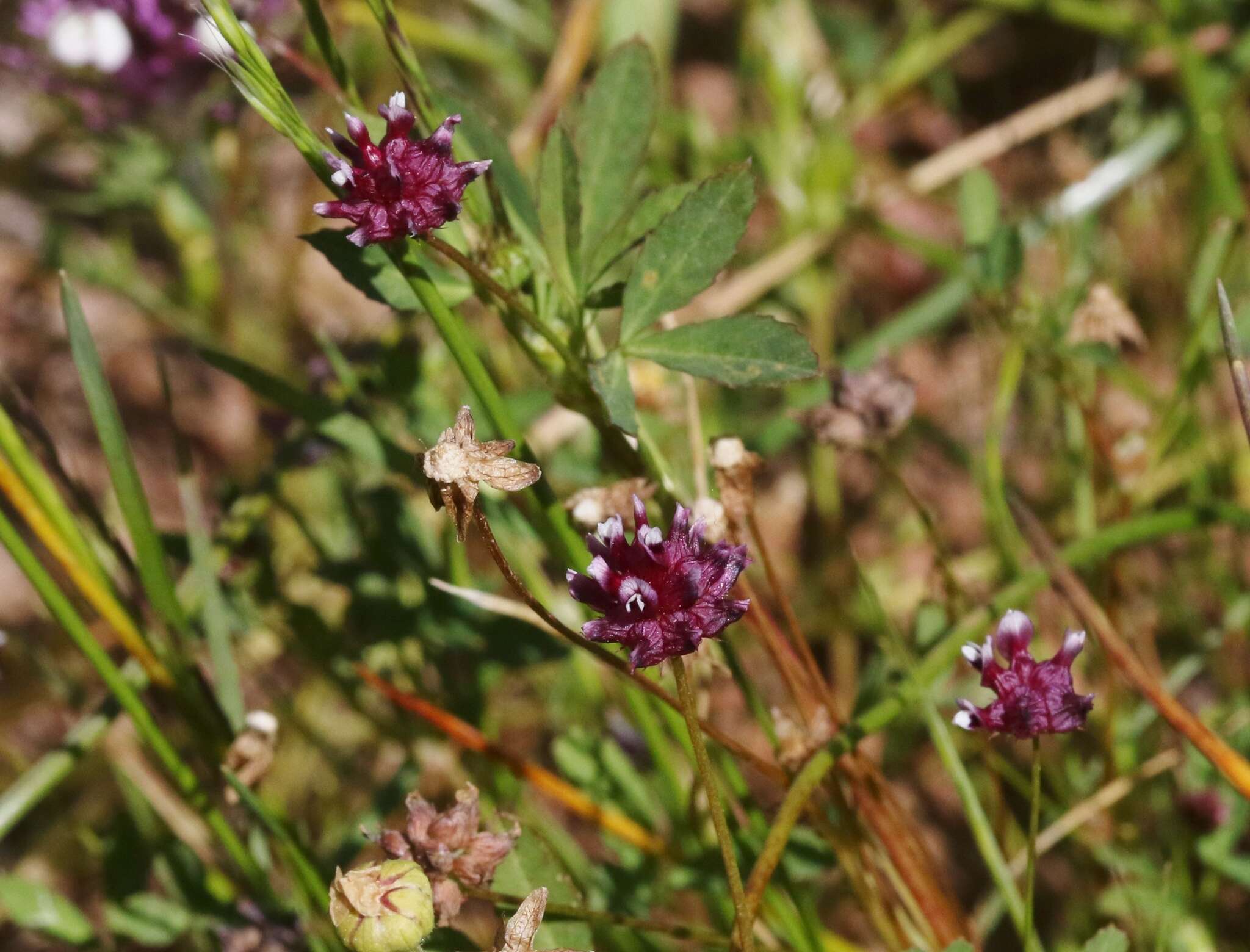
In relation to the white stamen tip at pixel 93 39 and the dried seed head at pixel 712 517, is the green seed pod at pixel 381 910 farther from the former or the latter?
the white stamen tip at pixel 93 39

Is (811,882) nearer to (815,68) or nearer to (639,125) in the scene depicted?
(639,125)

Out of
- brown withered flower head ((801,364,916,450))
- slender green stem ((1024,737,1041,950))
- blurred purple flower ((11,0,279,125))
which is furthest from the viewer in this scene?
blurred purple flower ((11,0,279,125))

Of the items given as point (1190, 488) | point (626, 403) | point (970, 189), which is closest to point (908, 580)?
point (1190, 488)

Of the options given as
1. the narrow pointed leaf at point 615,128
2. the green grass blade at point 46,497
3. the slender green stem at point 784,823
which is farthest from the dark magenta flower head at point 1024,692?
the green grass blade at point 46,497

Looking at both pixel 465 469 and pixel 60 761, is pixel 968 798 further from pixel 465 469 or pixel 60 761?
pixel 60 761

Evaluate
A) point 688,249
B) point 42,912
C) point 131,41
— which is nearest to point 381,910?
point 688,249

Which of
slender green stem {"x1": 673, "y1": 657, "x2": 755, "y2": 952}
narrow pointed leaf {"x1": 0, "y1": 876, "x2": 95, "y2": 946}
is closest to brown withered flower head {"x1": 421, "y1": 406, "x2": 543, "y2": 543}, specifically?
slender green stem {"x1": 673, "y1": 657, "x2": 755, "y2": 952}

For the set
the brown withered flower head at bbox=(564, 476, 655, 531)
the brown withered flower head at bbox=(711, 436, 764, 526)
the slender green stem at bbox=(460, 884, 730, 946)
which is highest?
the brown withered flower head at bbox=(711, 436, 764, 526)

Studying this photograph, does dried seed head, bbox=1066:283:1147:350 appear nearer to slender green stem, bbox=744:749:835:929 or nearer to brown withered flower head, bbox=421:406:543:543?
slender green stem, bbox=744:749:835:929
